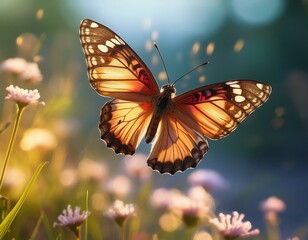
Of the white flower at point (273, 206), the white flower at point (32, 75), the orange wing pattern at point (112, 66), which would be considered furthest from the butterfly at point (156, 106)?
the white flower at point (273, 206)

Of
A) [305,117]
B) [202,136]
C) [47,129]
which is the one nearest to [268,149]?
[305,117]

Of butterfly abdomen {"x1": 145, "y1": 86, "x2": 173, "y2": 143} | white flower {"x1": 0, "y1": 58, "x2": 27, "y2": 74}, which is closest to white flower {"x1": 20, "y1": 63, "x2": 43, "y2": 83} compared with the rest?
white flower {"x1": 0, "y1": 58, "x2": 27, "y2": 74}

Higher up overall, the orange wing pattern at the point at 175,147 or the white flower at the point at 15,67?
the white flower at the point at 15,67

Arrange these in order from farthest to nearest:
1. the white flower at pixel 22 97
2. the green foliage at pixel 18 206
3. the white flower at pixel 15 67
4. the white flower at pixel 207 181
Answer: the white flower at pixel 207 181 < the white flower at pixel 15 67 < the white flower at pixel 22 97 < the green foliage at pixel 18 206

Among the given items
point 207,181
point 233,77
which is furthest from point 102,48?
point 233,77

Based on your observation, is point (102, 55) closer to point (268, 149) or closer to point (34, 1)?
point (268, 149)

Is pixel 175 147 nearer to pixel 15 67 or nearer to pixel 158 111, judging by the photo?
pixel 158 111

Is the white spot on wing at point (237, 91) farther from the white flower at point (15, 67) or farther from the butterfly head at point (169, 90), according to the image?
the white flower at point (15, 67)

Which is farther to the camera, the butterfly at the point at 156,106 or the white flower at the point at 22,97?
the butterfly at the point at 156,106
